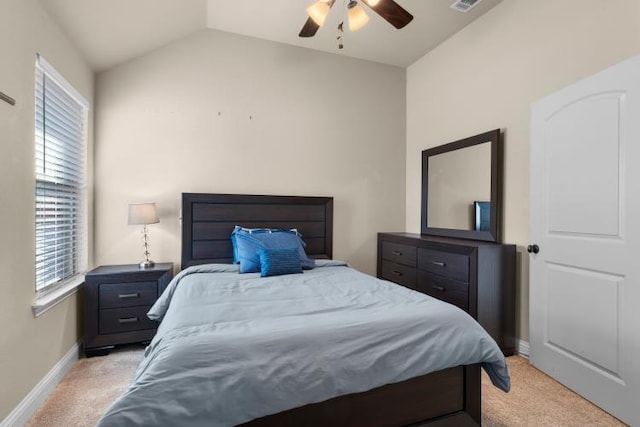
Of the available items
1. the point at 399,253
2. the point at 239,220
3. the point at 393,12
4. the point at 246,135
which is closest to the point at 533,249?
the point at 399,253

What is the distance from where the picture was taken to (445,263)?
2.87m

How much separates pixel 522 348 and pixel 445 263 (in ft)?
2.87

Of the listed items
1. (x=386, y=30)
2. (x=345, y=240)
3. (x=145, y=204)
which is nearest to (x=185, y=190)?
(x=145, y=204)

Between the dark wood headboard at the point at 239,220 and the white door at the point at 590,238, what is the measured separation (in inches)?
76.9

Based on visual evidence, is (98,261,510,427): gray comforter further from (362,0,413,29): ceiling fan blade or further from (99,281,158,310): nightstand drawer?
(362,0,413,29): ceiling fan blade

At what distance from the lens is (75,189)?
2.73 meters

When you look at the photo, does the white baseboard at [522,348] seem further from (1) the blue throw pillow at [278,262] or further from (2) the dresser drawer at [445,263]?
(1) the blue throw pillow at [278,262]

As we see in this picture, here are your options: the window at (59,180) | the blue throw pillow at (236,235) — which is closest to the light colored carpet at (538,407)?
the blue throw pillow at (236,235)

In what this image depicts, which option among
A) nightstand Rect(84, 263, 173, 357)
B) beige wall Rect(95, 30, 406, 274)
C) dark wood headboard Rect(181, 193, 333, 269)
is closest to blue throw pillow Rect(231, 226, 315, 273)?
dark wood headboard Rect(181, 193, 333, 269)

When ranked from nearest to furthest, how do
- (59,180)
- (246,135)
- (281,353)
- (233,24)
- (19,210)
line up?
(281,353), (19,210), (59,180), (233,24), (246,135)

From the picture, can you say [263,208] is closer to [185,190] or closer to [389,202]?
[185,190]

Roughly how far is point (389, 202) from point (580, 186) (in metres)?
2.07

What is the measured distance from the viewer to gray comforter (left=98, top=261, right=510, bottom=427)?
1153 millimetres

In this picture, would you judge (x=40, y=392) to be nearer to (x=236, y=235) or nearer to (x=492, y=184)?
(x=236, y=235)
